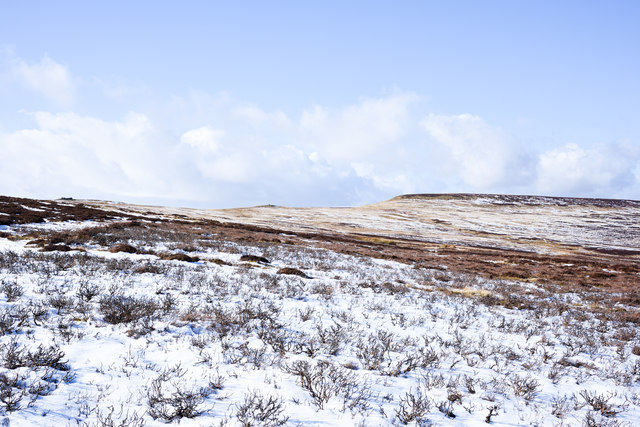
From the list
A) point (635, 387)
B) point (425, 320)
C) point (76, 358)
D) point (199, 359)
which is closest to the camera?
point (76, 358)

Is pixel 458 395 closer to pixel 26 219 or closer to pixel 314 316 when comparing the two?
pixel 314 316

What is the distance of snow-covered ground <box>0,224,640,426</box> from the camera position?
4.70 meters

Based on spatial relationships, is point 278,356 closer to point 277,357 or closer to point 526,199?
point 277,357

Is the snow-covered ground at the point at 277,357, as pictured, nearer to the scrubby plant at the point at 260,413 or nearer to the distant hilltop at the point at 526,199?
the scrubby plant at the point at 260,413

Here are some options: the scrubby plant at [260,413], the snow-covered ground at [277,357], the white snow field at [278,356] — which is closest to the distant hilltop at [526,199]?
the white snow field at [278,356]

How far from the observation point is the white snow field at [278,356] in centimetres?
470

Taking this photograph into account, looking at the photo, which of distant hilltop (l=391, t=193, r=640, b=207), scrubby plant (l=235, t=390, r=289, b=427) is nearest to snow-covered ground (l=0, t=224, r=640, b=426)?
scrubby plant (l=235, t=390, r=289, b=427)

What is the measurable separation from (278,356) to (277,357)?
1.4 inches

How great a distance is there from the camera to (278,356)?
648cm

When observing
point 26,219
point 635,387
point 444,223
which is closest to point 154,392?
point 635,387

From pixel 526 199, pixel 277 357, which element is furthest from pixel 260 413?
pixel 526 199

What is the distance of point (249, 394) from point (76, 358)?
315cm

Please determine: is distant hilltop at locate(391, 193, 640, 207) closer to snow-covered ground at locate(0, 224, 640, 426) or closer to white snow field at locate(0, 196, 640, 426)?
white snow field at locate(0, 196, 640, 426)

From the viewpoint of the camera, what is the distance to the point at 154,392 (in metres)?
4.80
